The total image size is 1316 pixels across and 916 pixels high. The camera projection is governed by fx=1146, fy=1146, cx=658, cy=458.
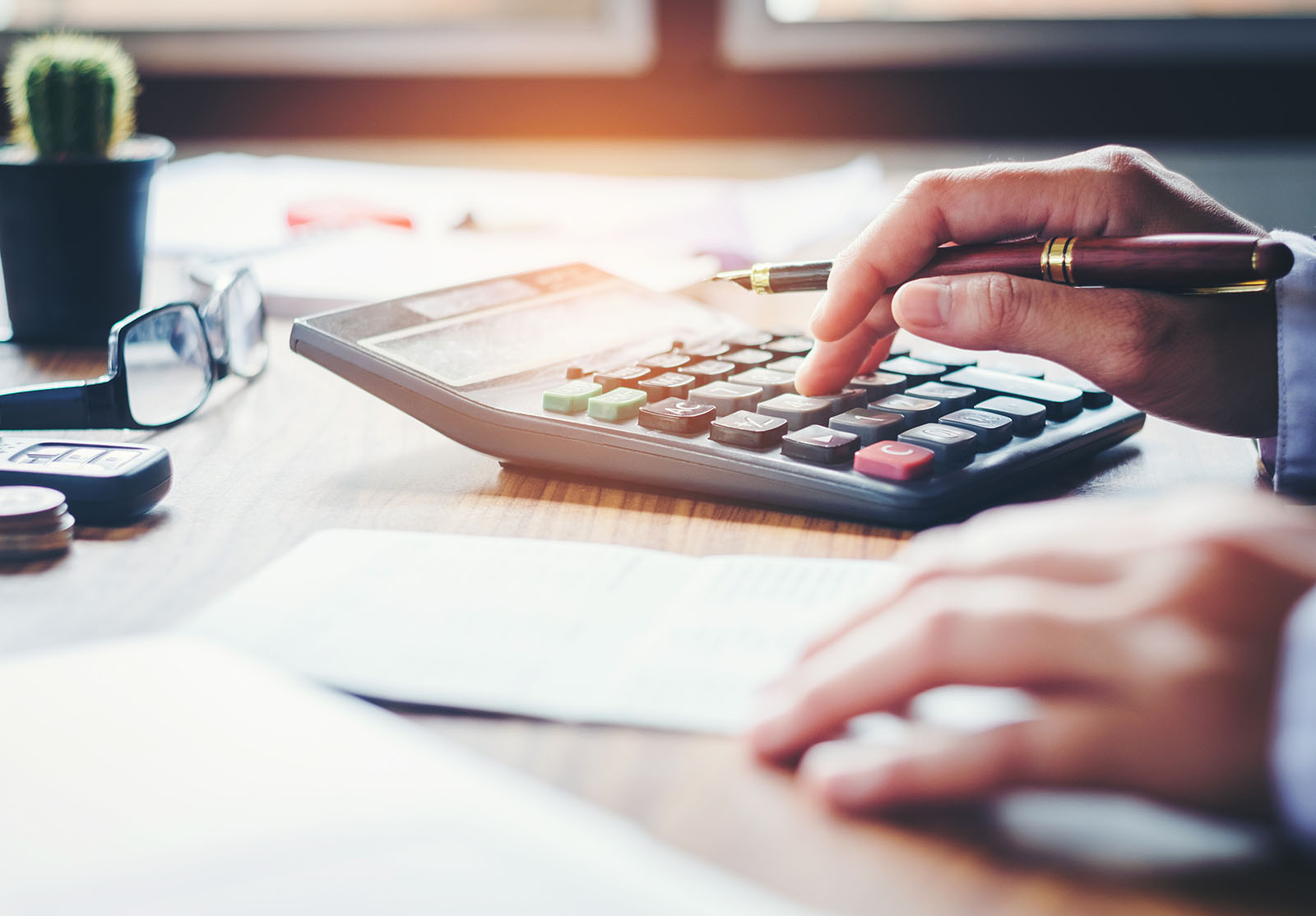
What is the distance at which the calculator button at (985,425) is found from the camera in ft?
1.70

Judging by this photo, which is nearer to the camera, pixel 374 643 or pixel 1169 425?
pixel 374 643

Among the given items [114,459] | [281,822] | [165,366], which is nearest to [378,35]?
[165,366]

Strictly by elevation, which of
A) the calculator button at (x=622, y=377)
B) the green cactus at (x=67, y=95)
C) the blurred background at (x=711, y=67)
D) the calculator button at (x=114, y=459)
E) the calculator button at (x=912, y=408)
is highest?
the blurred background at (x=711, y=67)

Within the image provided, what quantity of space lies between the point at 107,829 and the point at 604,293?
0.51 metres

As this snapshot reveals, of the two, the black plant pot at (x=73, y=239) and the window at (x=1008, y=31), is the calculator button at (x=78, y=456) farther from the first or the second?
the window at (x=1008, y=31)

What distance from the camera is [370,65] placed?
165cm

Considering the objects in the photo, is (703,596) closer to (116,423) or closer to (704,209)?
(116,423)

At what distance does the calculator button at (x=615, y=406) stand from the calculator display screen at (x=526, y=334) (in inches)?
2.7

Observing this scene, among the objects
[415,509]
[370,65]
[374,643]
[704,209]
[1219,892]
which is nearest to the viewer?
[1219,892]

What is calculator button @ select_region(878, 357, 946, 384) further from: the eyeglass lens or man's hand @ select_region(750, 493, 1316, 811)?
the eyeglass lens

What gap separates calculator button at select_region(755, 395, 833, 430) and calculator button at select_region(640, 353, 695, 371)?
0.22 ft

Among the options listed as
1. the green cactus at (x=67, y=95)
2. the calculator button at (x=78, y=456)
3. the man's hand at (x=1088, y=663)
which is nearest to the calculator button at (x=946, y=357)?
the man's hand at (x=1088, y=663)

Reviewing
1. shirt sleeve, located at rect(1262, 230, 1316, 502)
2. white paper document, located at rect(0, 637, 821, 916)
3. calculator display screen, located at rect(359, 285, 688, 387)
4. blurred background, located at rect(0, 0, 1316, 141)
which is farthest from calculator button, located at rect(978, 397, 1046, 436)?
blurred background, located at rect(0, 0, 1316, 141)

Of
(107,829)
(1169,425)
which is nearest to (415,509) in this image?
(107,829)
